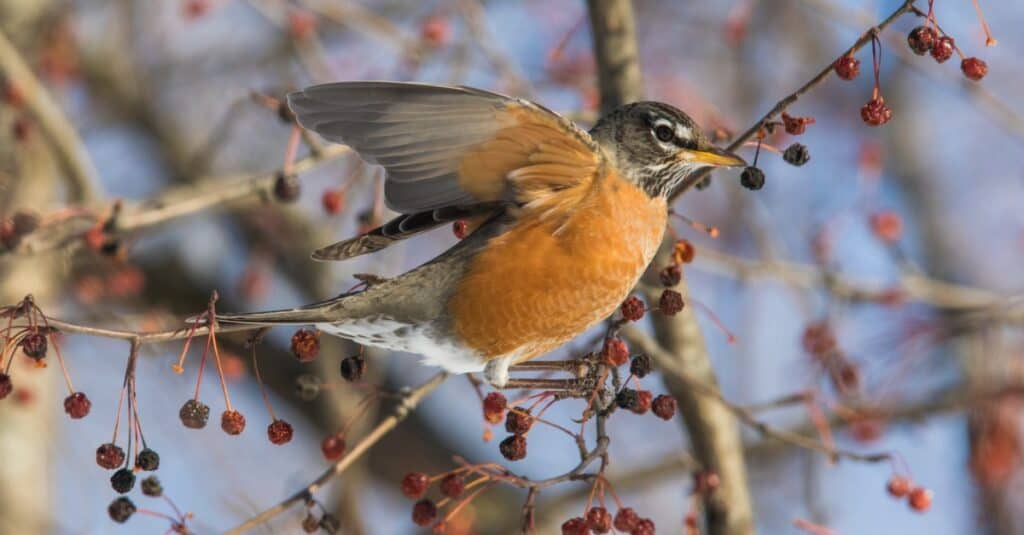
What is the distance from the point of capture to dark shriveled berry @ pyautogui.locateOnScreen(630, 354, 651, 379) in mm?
2568

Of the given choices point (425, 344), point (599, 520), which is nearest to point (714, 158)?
point (425, 344)

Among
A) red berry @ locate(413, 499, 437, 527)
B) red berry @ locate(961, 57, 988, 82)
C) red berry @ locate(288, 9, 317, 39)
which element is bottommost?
red berry @ locate(413, 499, 437, 527)

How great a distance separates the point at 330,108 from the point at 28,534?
3206mm

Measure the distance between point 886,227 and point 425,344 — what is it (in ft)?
7.98

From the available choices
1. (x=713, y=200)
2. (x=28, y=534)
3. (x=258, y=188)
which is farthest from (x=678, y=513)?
(x=258, y=188)

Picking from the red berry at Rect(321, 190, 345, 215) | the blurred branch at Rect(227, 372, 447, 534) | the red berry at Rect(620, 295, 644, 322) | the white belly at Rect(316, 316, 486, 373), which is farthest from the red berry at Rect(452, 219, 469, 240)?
the red berry at Rect(321, 190, 345, 215)

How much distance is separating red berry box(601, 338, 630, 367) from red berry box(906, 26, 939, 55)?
92 cm

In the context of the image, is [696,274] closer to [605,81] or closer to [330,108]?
[605,81]

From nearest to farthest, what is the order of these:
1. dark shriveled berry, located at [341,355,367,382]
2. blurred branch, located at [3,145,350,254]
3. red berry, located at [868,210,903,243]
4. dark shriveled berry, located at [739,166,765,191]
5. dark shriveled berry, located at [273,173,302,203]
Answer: dark shriveled berry, located at [739,166,765,191], dark shriveled berry, located at [341,355,367,382], blurred branch, located at [3,145,350,254], dark shriveled berry, located at [273,173,302,203], red berry, located at [868,210,903,243]

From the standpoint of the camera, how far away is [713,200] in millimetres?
7848

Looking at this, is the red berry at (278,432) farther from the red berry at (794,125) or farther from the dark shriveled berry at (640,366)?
the red berry at (794,125)

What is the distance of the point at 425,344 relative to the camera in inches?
120

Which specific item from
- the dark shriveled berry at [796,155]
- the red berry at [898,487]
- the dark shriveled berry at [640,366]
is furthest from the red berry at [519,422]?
the red berry at [898,487]

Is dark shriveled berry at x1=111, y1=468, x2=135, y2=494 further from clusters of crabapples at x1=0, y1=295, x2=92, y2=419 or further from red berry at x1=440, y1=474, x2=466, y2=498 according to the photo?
red berry at x1=440, y1=474, x2=466, y2=498
